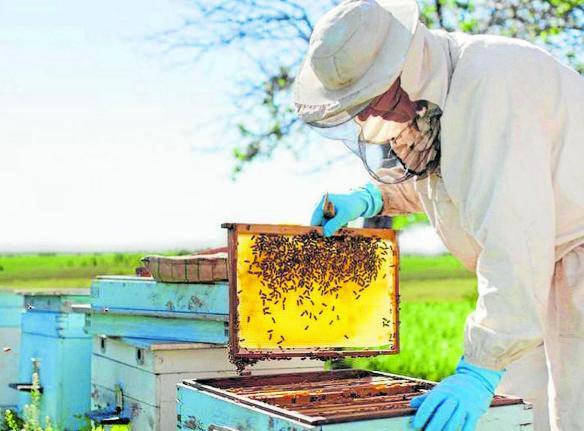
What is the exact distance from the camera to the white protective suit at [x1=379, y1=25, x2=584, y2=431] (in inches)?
101

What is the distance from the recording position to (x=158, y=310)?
14.1ft

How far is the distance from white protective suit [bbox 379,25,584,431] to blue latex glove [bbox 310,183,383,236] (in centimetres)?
53

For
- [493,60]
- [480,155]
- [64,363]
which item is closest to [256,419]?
[480,155]

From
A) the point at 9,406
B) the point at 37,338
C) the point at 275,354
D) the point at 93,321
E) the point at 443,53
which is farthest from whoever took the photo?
the point at 9,406

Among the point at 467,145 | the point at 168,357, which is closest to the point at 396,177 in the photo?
the point at 467,145

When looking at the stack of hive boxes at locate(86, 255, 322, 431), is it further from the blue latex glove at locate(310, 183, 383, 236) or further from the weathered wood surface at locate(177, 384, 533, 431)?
the weathered wood surface at locate(177, 384, 533, 431)

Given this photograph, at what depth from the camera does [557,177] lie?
2.89 m

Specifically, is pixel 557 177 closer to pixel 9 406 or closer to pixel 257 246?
pixel 257 246

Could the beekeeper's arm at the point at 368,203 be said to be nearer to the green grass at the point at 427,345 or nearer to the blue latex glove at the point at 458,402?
the blue latex glove at the point at 458,402

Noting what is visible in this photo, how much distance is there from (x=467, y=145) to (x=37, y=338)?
12.1 ft

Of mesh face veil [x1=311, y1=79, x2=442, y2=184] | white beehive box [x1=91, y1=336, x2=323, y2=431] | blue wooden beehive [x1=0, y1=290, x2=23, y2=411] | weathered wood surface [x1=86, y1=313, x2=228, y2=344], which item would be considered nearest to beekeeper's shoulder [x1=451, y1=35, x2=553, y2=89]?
mesh face veil [x1=311, y1=79, x2=442, y2=184]

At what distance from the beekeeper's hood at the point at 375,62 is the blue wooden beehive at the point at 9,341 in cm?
413

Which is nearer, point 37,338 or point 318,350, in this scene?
point 318,350

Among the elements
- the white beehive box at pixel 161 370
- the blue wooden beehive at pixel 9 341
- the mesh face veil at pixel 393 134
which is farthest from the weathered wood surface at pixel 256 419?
the blue wooden beehive at pixel 9 341
